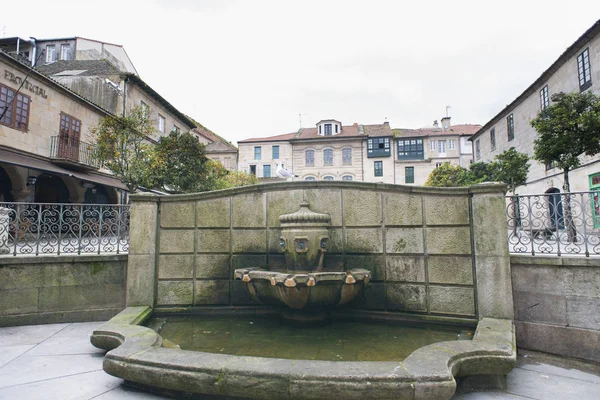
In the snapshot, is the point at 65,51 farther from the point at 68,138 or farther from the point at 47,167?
the point at 47,167

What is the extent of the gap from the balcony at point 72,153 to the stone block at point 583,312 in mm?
18319

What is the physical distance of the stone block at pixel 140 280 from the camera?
5.94 m

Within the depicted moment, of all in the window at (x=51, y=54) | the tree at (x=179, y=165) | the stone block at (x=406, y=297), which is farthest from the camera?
the window at (x=51, y=54)

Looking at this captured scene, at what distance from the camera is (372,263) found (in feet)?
18.9

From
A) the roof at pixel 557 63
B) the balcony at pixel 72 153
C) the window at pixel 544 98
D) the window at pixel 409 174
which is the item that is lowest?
the balcony at pixel 72 153

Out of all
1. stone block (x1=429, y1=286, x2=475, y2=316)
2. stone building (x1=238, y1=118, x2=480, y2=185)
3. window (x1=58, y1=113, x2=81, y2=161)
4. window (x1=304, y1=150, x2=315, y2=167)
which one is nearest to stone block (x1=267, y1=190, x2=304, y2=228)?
stone block (x1=429, y1=286, x2=475, y2=316)

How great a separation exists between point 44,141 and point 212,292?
15.4 metres

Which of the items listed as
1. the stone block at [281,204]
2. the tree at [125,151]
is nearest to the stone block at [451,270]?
the stone block at [281,204]

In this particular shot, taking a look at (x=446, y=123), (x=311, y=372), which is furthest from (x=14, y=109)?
(x=446, y=123)

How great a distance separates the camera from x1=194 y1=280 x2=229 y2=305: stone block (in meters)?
6.06

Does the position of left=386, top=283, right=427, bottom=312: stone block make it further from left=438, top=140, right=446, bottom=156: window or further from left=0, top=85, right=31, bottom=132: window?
left=438, top=140, right=446, bottom=156: window

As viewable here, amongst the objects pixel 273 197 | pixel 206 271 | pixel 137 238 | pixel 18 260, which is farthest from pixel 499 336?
pixel 18 260

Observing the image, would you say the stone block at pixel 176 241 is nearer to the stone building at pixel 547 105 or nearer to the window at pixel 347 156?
the stone building at pixel 547 105

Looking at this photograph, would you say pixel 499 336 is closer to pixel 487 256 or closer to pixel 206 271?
pixel 487 256
